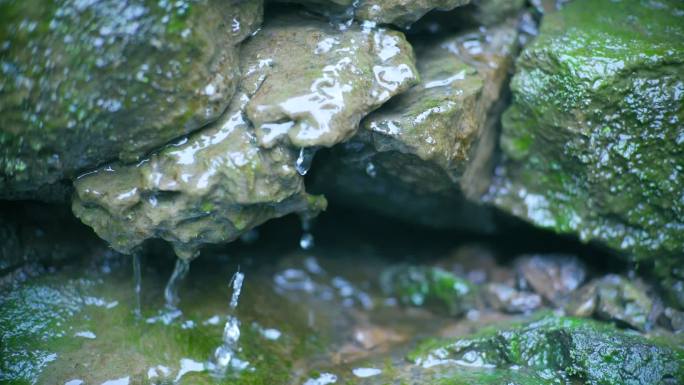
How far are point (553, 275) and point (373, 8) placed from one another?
2.33 meters

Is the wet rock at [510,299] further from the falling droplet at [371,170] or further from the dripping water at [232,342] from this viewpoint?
the dripping water at [232,342]

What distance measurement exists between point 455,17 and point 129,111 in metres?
2.26

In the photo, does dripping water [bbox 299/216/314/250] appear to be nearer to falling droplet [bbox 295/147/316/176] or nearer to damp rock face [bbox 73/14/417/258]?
damp rock face [bbox 73/14/417/258]

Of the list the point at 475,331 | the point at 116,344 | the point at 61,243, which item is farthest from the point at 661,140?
the point at 61,243

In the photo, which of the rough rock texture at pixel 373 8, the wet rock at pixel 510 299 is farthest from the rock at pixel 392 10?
the wet rock at pixel 510 299

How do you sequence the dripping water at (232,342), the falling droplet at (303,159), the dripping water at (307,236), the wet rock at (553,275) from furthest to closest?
1. the dripping water at (307,236)
2. the wet rock at (553,275)
3. the dripping water at (232,342)
4. the falling droplet at (303,159)

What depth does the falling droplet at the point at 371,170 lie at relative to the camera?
3746 mm

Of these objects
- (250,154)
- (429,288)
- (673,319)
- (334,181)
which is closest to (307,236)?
(334,181)

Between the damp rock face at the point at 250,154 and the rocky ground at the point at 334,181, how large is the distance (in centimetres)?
1

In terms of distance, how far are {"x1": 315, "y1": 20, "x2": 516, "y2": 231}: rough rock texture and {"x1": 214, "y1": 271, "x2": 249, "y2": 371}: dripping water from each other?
3.11ft

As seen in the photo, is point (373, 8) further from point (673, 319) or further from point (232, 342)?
point (673, 319)

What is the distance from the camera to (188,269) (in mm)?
3834

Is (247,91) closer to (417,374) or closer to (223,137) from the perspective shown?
(223,137)

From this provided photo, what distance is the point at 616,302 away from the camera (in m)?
3.85
